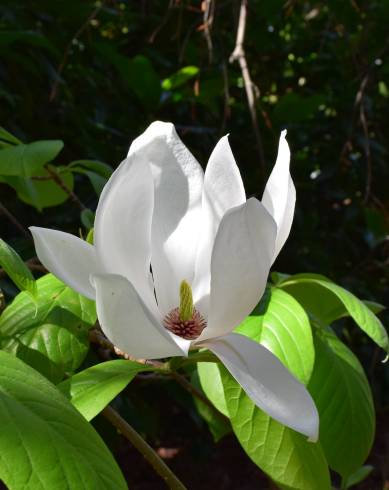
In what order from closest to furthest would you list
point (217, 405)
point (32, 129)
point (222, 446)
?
point (217, 405) < point (32, 129) < point (222, 446)

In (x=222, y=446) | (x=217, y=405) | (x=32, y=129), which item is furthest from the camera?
(x=222, y=446)

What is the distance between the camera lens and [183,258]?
674 mm

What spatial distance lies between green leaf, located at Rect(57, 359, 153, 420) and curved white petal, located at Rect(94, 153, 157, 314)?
0.10m

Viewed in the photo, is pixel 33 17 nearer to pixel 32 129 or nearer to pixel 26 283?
pixel 32 129

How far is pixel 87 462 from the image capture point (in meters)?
0.48

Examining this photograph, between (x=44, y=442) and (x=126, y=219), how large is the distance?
0.19 meters

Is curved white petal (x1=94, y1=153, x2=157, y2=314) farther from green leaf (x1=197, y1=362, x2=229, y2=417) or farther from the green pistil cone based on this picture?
green leaf (x1=197, y1=362, x2=229, y2=417)

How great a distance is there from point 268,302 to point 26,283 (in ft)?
1.00

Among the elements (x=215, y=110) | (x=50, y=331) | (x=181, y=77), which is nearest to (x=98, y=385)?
(x=50, y=331)

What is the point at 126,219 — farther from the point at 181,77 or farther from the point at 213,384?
the point at 181,77

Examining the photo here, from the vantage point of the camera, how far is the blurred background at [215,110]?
5.66 ft

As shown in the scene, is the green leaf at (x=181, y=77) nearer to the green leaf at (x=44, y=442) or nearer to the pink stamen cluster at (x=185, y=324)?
the pink stamen cluster at (x=185, y=324)

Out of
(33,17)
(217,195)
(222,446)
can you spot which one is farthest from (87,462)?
(222,446)

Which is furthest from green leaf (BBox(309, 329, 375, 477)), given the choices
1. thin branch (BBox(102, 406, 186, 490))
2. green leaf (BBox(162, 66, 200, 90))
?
green leaf (BBox(162, 66, 200, 90))
